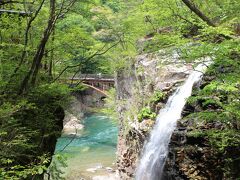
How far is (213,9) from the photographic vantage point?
6867 millimetres

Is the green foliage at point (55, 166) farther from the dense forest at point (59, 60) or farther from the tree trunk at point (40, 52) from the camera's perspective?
the tree trunk at point (40, 52)

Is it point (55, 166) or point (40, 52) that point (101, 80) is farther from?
point (55, 166)

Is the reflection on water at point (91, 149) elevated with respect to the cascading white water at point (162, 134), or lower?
lower

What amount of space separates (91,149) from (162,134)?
1126cm

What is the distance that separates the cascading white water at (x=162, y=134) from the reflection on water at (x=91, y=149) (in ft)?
10.2

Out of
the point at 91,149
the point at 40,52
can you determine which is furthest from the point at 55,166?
the point at 91,149

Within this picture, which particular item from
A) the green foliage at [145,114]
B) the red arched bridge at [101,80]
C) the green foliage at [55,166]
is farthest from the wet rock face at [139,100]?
the red arched bridge at [101,80]

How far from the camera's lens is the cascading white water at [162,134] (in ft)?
34.0

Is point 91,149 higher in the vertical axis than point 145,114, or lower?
lower

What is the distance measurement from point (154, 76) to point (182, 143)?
17.2ft

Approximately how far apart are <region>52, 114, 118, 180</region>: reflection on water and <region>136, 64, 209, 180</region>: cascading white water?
310 centimetres

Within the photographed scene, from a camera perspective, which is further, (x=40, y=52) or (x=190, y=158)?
(x=190, y=158)

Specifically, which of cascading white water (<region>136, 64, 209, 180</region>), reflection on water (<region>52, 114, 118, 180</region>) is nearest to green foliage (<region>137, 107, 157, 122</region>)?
cascading white water (<region>136, 64, 209, 180</region>)

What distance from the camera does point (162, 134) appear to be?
35.8 ft
